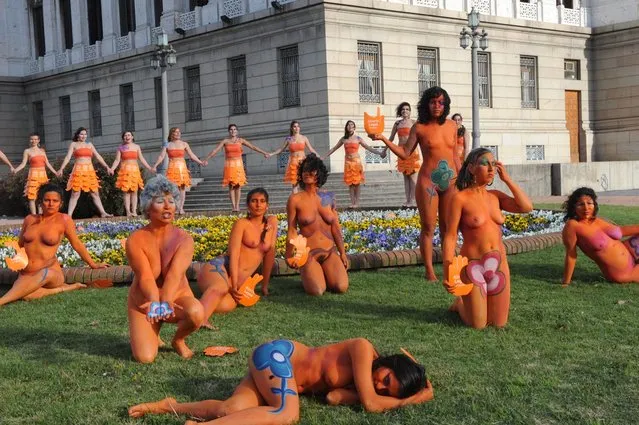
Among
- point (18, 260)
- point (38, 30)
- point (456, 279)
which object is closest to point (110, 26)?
point (38, 30)

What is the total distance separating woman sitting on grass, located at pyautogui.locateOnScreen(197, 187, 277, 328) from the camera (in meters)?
7.71

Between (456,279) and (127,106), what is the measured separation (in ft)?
104

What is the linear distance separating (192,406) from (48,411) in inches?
37.3

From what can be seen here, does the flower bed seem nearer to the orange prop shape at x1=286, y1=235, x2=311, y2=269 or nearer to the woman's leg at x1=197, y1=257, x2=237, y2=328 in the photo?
the orange prop shape at x1=286, y1=235, x2=311, y2=269

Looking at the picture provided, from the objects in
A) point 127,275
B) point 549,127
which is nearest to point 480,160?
point 127,275

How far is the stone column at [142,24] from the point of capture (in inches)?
1405

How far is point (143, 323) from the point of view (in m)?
6.22

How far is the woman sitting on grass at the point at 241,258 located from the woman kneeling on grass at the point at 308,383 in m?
2.52

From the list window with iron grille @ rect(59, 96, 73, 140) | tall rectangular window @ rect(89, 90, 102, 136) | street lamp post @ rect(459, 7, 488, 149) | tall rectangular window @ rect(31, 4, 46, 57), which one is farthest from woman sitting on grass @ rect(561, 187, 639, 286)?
tall rectangular window @ rect(31, 4, 46, 57)

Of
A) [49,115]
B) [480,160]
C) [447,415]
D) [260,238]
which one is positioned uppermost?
[49,115]

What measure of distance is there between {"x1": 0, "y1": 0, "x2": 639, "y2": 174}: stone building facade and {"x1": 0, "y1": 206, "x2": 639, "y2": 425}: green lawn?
19.0 m

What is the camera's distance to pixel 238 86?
101 ft

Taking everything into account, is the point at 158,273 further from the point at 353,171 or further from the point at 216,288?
the point at 353,171

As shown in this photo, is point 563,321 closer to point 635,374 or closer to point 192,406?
point 635,374
